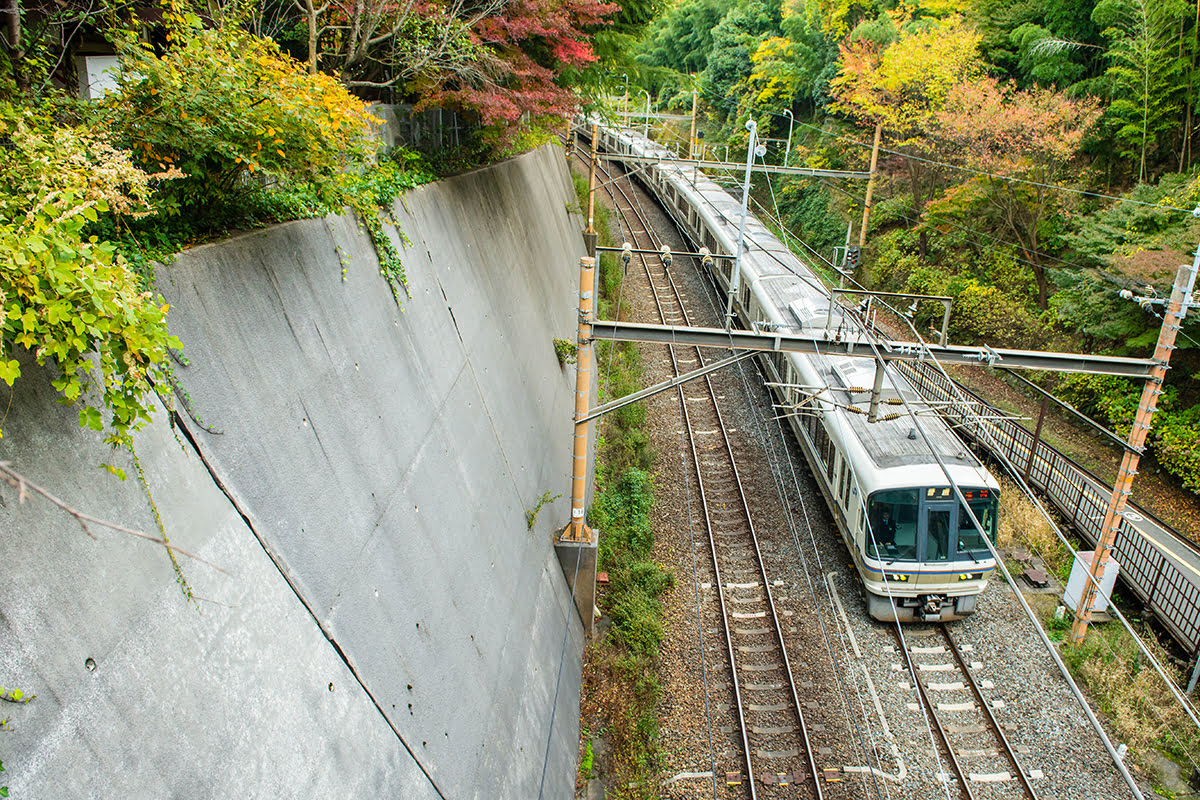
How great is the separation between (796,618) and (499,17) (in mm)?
10138

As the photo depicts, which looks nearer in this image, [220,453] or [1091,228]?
[220,453]

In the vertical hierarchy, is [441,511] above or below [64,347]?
below

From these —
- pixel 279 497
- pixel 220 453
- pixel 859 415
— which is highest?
pixel 220 453

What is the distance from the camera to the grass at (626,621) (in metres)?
9.31

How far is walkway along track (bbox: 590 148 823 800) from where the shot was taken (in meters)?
9.27

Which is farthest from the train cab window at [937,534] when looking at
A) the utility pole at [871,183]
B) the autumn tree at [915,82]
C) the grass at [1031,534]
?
the utility pole at [871,183]

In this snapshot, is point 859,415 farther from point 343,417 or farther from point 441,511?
point 343,417

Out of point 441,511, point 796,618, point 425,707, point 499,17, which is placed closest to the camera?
point 425,707

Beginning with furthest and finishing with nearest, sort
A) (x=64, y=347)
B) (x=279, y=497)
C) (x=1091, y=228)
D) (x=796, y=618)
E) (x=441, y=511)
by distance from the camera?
(x=1091, y=228), (x=796, y=618), (x=441, y=511), (x=279, y=497), (x=64, y=347)

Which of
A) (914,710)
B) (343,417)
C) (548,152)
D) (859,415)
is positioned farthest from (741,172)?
(343,417)

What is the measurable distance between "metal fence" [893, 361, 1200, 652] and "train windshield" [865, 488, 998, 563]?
103 centimetres

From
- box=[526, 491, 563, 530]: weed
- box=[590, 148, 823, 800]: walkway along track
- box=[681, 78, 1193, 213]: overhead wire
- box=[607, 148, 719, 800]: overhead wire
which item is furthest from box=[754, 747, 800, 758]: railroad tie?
box=[681, 78, 1193, 213]: overhead wire

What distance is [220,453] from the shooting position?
438 centimetres

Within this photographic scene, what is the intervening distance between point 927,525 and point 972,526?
0.70m
